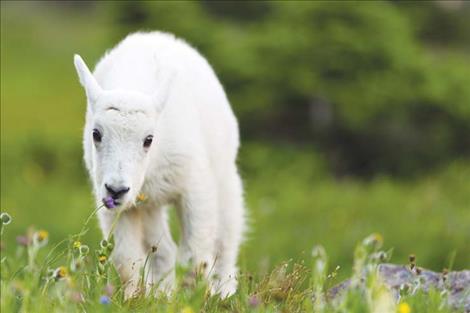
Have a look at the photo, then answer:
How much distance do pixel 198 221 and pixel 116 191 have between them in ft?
5.17

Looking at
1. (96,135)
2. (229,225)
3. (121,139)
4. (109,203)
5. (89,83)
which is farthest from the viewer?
(229,225)

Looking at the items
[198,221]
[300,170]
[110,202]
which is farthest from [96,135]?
[300,170]

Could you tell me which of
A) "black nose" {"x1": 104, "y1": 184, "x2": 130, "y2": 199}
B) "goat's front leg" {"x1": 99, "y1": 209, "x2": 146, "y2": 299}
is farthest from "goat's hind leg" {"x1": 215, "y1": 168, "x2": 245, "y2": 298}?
"black nose" {"x1": 104, "y1": 184, "x2": 130, "y2": 199}

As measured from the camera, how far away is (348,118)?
20297mm

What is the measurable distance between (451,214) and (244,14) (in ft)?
39.8

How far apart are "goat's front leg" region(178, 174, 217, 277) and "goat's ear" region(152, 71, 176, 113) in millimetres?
884

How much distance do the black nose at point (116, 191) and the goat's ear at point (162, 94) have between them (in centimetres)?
75

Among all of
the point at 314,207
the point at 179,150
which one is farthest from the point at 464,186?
the point at 179,150

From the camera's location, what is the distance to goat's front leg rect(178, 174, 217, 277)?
7371mm

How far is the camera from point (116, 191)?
593 cm

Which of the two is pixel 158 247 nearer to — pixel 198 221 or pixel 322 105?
pixel 198 221

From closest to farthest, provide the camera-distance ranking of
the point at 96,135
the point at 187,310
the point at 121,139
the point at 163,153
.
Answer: the point at 187,310
the point at 121,139
the point at 96,135
the point at 163,153

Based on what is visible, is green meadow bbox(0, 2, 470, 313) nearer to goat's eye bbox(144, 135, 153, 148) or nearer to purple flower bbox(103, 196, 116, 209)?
goat's eye bbox(144, 135, 153, 148)

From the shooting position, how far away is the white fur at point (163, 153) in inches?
247
